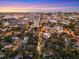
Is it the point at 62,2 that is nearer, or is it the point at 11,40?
the point at 11,40

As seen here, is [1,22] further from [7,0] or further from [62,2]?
[62,2]

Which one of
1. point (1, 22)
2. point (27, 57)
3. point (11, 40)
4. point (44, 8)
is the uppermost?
point (44, 8)

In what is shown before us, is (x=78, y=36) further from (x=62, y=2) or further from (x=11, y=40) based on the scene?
(x=11, y=40)

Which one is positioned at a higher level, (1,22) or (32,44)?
(1,22)

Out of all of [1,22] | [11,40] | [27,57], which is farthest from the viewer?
[1,22]

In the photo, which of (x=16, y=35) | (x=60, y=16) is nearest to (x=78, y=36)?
(x=60, y=16)

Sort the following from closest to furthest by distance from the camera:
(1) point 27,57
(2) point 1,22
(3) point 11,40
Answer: (1) point 27,57 < (3) point 11,40 < (2) point 1,22
